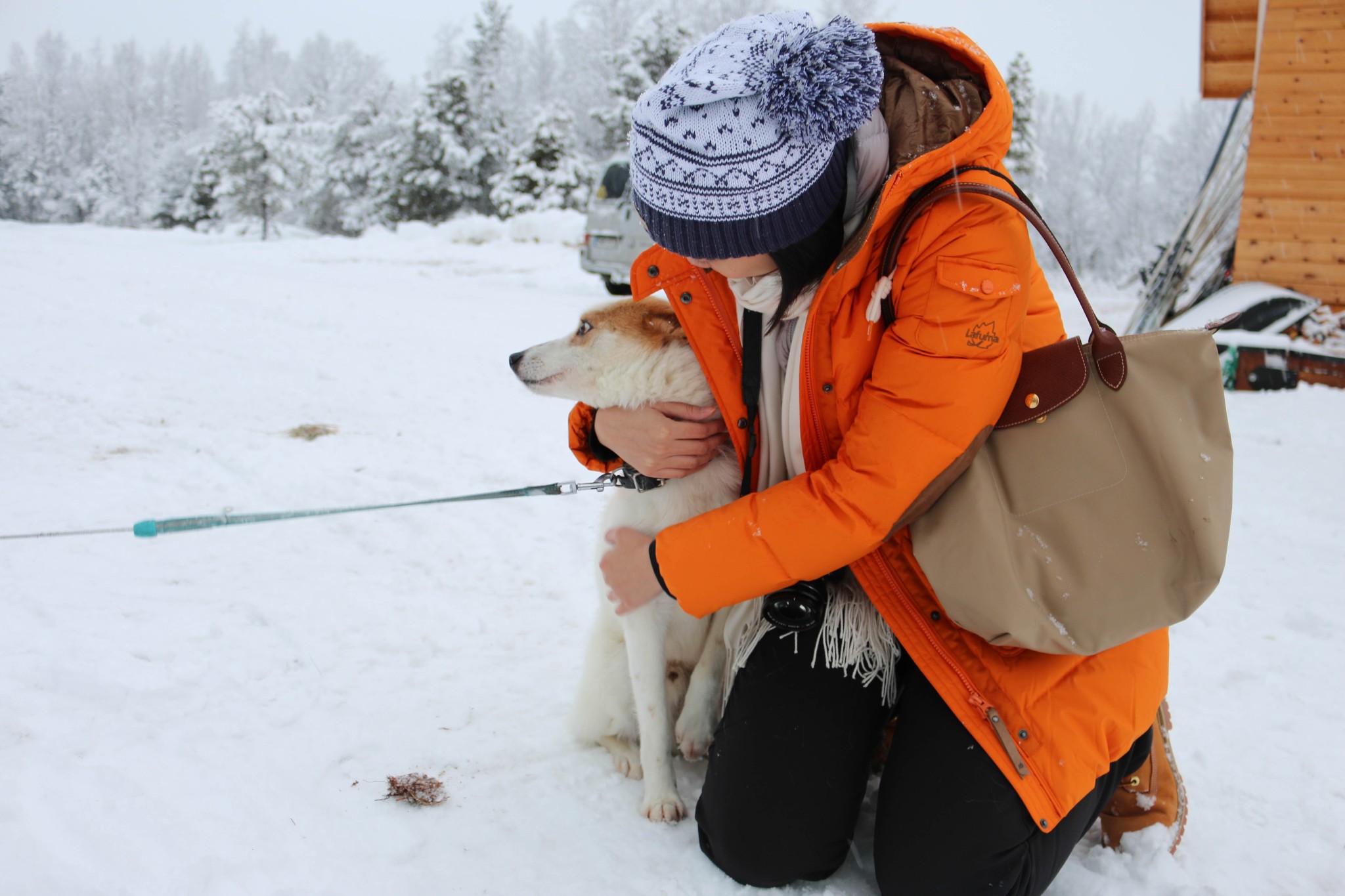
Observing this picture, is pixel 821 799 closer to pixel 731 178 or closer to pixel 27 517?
pixel 731 178

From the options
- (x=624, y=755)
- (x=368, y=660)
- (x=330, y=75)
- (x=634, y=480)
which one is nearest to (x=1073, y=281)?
(x=634, y=480)

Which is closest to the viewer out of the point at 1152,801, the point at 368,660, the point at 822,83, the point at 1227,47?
the point at 822,83

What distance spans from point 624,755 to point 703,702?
0.23 m

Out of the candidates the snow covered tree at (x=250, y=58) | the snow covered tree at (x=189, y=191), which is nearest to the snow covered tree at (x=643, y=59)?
the snow covered tree at (x=189, y=191)

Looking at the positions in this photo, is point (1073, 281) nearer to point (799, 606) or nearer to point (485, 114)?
point (799, 606)

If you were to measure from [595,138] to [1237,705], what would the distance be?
29311 millimetres

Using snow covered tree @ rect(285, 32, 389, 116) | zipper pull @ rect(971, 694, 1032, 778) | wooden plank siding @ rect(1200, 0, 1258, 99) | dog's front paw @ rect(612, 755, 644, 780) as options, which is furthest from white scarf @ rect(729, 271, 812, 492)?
snow covered tree @ rect(285, 32, 389, 116)

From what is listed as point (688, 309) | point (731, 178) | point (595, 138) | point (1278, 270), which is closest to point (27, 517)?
point (688, 309)

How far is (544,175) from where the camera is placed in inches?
806

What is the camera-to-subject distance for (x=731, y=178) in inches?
53.2

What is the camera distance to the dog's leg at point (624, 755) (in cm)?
Answer: 196

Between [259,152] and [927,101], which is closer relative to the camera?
[927,101]

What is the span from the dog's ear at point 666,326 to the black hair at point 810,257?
411 mm

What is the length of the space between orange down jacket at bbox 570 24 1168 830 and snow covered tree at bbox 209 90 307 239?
89.8ft
